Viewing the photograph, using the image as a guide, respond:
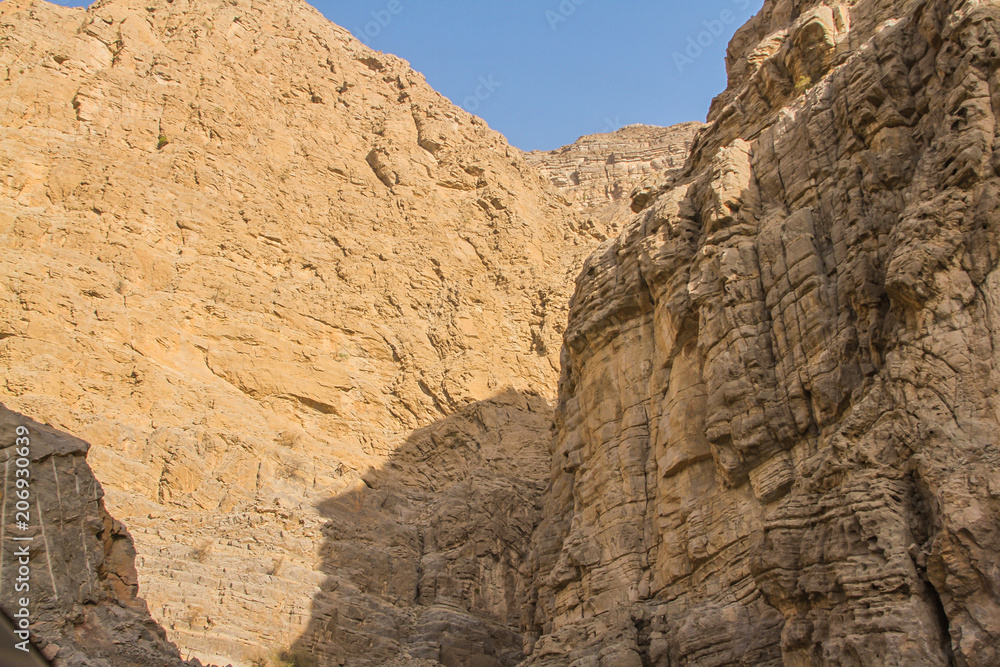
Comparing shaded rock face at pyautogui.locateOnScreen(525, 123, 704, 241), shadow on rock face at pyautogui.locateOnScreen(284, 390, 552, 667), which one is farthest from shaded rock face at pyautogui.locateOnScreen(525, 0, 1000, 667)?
shaded rock face at pyautogui.locateOnScreen(525, 123, 704, 241)

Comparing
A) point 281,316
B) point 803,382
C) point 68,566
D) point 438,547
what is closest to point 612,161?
point 281,316

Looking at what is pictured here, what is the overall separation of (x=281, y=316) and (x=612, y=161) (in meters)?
45.4

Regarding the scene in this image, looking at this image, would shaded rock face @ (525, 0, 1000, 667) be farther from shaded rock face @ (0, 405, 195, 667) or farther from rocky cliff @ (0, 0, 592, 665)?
shaded rock face @ (0, 405, 195, 667)

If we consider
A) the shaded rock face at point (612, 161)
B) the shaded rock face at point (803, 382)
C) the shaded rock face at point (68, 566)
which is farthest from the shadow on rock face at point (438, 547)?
the shaded rock face at point (612, 161)

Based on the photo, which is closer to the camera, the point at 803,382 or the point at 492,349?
the point at 803,382

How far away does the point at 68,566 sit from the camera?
761 inches

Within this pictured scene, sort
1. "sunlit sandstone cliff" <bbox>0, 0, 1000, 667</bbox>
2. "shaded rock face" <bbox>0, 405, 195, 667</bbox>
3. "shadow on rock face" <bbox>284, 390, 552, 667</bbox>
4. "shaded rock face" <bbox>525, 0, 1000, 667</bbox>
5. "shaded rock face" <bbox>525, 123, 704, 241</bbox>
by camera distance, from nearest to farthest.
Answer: "shaded rock face" <bbox>525, 0, 1000, 667</bbox> < "shaded rock face" <bbox>0, 405, 195, 667</bbox> < "sunlit sandstone cliff" <bbox>0, 0, 1000, 667</bbox> < "shadow on rock face" <bbox>284, 390, 552, 667</bbox> < "shaded rock face" <bbox>525, 123, 704, 241</bbox>

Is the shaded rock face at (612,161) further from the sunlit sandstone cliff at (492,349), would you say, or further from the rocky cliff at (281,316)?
the rocky cliff at (281,316)

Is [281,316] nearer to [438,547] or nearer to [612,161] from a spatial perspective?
[438,547]

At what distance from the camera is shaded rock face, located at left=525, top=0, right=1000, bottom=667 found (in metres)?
17.1

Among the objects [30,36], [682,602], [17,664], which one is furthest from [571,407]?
[30,36]

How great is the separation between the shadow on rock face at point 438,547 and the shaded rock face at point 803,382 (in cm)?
308

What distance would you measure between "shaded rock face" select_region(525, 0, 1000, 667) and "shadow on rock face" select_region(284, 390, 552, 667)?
10.1 feet

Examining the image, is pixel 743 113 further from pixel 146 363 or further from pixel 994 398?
pixel 146 363
